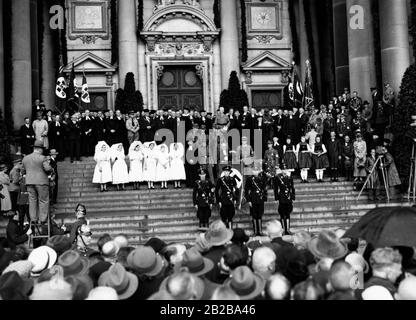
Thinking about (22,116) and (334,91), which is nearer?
(22,116)

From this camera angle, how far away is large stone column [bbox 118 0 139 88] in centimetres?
2717

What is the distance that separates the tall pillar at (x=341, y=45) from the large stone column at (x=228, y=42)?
14.8 ft

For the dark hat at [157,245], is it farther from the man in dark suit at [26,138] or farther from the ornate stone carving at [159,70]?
the ornate stone carving at [159,70]

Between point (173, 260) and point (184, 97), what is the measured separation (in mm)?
22546

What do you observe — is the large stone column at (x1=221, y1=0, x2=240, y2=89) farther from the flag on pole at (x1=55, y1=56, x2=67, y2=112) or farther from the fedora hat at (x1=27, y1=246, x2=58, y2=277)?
the fedora hat at (x1=27, y1=246, x2=58, y2=277)

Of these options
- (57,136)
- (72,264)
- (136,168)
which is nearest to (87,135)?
(57,136)

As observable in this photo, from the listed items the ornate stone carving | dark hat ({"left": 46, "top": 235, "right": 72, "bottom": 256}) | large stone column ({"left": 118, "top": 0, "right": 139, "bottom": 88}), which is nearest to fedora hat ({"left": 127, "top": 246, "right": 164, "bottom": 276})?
dark hat ({"left": 46, "top": 235, "right": 72, "bottom": 256})

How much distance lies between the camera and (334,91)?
1099 inches

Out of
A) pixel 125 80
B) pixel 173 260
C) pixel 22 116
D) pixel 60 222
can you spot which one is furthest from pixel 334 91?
pixel 173 260

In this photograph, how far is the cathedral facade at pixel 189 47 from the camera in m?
27.3

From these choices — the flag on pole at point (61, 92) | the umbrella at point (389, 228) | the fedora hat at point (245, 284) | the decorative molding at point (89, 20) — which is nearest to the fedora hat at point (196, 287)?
the fedora hat at point (245, 284)

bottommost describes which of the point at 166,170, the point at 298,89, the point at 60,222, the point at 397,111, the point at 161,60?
the point at 60,222

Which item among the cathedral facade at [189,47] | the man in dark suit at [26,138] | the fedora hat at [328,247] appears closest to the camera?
the fedora hat at [328,247]

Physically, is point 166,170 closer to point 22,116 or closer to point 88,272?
point 22,116
